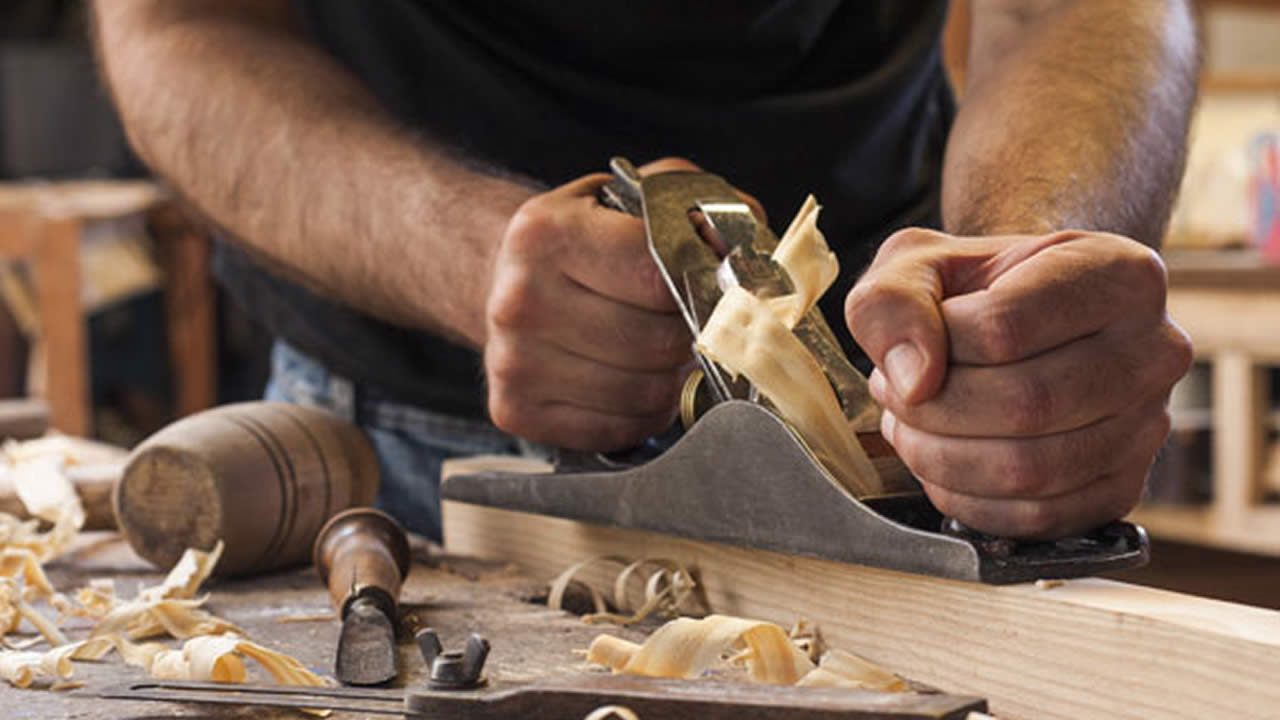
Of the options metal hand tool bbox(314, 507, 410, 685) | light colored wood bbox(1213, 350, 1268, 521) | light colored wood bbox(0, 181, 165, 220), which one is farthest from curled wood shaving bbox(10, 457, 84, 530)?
light colored wood bbox(1213, 350, 1268, 521)

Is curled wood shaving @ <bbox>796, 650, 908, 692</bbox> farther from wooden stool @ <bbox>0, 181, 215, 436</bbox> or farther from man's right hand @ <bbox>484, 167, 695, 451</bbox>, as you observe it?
wooden stool @ <bbox>0, 181, 215, 436</bbox>

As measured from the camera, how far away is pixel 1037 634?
0.80 m

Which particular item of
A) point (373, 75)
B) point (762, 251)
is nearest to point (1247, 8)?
point (373, 75)

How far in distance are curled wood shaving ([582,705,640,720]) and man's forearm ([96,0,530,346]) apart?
0.56 m

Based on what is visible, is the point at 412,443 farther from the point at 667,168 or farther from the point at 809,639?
the point at 809,639

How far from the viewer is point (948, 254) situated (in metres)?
0.89

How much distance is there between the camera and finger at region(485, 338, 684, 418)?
111 cm

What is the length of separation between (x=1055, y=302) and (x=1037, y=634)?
0.55 ft

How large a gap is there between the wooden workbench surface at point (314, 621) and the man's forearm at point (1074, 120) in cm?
42

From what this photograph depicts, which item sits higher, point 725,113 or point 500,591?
point 725,113

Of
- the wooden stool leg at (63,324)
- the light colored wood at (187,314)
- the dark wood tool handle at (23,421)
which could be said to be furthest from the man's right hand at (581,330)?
the light colored wood at (187,314)

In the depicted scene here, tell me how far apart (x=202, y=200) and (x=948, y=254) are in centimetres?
85

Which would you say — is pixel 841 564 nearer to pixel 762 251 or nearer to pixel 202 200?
pixel 762 251

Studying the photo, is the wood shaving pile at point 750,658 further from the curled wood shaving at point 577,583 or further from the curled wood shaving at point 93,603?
the curled wood shaving at point 93,603
